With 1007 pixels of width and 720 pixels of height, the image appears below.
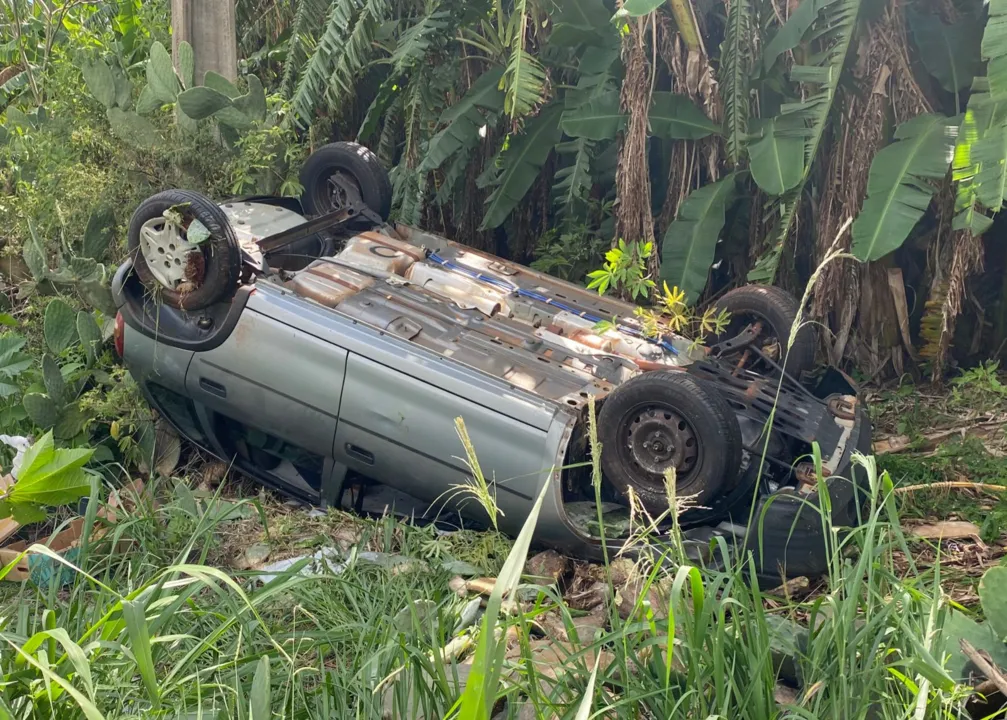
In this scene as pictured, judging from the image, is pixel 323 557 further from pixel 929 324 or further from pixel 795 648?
pixel 929 324

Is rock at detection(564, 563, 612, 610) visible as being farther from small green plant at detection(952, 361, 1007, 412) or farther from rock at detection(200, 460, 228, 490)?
small green plant at detection(952, 361, 1007, 412)

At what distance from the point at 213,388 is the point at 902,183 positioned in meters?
3.80

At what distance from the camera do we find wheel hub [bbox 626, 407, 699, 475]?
381cm

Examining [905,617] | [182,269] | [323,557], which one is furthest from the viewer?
[182,269]

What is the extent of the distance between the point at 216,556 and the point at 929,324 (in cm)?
433

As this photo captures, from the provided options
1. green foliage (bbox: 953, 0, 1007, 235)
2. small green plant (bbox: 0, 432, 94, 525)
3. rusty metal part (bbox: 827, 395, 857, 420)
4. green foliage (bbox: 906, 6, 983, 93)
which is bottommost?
small green plant (bbox: 0, 432, 94, 525)

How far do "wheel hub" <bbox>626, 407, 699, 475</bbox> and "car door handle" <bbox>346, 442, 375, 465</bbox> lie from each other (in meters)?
1.21

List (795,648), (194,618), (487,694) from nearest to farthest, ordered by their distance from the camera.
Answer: (487,694)
(795,648)
(194,618)

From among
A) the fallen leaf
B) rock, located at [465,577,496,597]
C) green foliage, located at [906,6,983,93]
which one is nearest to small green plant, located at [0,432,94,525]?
rock, located at [465,577,496,597]

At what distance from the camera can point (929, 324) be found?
18.5 ft

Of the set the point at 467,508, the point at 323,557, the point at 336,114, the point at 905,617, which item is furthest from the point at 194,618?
the point at 336,114

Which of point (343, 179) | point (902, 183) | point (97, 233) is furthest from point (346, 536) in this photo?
point (902, 183)

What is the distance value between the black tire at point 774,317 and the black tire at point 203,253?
2.64 m

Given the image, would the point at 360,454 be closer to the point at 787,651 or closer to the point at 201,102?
the point at 787,651
